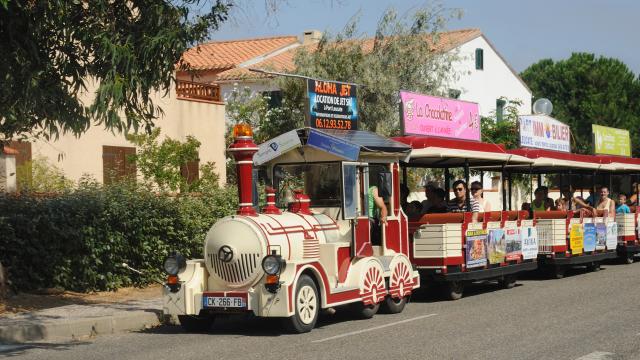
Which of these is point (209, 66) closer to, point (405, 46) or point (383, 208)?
point (405, 46)

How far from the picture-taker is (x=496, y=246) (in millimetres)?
16719

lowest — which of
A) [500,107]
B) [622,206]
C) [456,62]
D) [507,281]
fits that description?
[507,281]

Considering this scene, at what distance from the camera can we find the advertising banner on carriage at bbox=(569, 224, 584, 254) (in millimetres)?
19781

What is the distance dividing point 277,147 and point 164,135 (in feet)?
47.1

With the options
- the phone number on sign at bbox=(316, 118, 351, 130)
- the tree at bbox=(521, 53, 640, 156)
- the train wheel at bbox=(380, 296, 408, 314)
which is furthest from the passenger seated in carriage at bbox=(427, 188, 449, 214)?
the tree at bbox=(521, 53, 640, 156)

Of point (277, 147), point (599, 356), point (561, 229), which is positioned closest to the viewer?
point (599, 356)

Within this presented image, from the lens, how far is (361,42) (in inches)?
1240

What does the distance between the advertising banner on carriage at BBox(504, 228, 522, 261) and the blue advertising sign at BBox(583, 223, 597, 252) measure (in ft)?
10.8

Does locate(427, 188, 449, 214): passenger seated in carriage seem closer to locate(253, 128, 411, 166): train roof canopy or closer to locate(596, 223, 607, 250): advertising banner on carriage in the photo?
locate(253, 128, 411, 166): train roof canopy

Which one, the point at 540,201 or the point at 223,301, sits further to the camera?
the point at 540,201

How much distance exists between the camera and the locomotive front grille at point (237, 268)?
11.5m

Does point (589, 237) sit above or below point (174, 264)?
below

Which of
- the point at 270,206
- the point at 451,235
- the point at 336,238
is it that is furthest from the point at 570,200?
the point at 270,206

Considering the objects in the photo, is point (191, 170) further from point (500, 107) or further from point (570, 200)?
point (500, 107)
